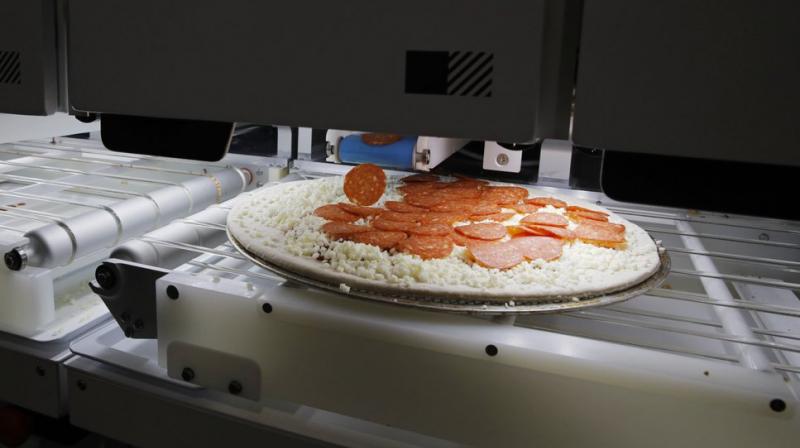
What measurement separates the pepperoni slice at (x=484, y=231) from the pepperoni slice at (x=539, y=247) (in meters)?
0.03

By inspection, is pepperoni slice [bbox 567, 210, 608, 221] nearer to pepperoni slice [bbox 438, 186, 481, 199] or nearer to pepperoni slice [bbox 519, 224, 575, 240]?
pepperoni slice [bbox 519, 224, 575, 240]

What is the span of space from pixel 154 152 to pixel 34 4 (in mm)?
182

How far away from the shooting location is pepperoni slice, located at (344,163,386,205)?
1.21 metres

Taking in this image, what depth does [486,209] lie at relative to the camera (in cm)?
120

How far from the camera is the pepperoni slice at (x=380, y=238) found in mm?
964

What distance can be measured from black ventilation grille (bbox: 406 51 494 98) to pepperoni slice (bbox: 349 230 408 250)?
1.61 ft

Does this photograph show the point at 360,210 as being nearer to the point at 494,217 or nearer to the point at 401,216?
the point at 401,216

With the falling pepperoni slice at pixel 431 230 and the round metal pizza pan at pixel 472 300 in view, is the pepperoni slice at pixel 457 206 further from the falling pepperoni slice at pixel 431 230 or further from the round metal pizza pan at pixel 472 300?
the round metal pizza pan at pixel 472 300

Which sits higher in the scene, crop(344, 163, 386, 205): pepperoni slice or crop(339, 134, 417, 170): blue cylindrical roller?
crop(339, 134, 417, 170): blue cylindrical roller

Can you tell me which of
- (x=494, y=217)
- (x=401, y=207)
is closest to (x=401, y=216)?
(x=401, y=207)

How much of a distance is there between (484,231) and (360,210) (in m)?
0.24

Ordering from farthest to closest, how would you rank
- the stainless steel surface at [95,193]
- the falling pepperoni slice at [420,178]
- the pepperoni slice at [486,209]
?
the falling pepperoni slice at [420,178] → the pepperoni slice at [486,209] → the stainless steel surface at [95,193]

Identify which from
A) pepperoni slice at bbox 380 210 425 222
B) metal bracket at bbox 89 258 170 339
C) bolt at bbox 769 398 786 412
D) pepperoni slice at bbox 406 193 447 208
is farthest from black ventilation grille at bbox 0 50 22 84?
bolt at bbox 769 398 786 412

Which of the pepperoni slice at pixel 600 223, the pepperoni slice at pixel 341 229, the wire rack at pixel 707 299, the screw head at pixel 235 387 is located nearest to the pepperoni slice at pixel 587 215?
the pepperoni slice at pixel 600 223
